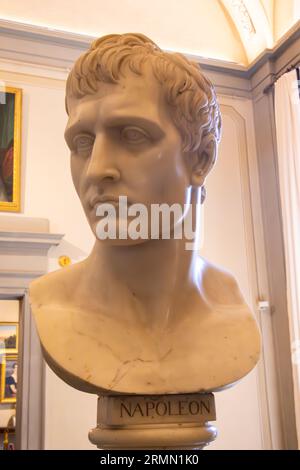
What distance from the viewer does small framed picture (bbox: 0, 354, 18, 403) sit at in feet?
32.0

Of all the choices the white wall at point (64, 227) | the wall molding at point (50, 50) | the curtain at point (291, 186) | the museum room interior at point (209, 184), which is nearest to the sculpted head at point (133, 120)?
the museum room interior at point (209, 184)

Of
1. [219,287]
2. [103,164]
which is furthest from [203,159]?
[219,287]

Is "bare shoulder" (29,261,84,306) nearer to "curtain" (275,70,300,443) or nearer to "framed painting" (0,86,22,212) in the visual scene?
"framed painting" (0,86,22,212)

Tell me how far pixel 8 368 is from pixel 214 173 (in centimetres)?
597

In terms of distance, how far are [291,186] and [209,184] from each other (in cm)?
97

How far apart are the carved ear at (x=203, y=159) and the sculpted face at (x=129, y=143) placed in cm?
11

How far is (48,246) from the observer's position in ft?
17.2

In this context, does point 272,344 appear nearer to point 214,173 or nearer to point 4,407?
point 214,173

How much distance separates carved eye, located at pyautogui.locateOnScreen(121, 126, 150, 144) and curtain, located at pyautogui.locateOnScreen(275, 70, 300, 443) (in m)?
3.80

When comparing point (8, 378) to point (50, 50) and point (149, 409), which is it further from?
point (149, 409)

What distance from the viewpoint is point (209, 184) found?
610 cm

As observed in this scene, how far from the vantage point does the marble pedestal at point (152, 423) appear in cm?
185

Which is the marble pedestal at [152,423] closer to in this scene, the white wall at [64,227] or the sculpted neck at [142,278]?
the sculpted neck at [142,278]

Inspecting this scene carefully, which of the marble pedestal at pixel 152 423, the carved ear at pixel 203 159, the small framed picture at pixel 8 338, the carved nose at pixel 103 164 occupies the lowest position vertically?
the marble pedestal at pixel 152 423
